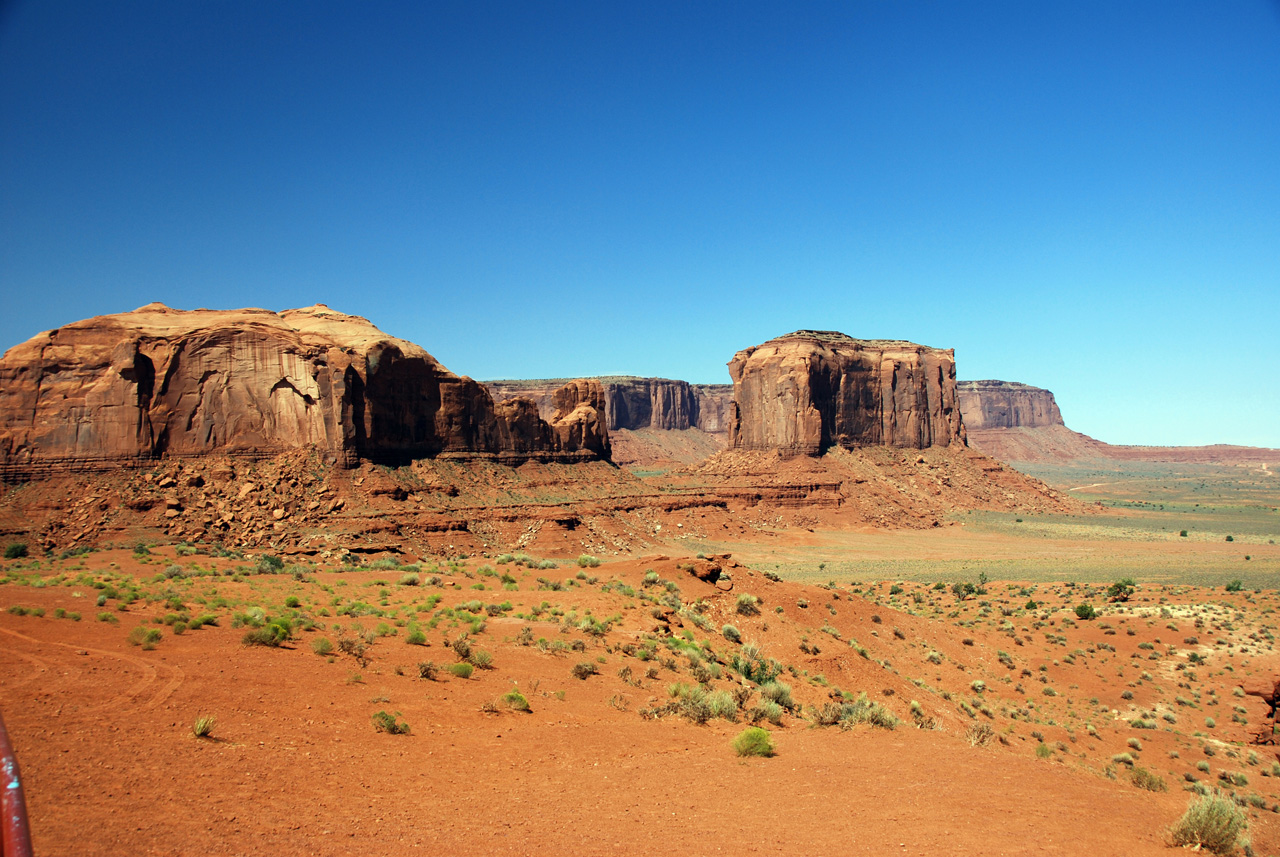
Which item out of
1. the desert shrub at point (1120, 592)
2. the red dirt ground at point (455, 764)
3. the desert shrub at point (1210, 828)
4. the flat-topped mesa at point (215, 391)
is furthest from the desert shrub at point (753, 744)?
the flat-topped mesa at point (215, 391)

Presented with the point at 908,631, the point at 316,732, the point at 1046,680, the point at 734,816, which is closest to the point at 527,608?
the point at 316,732

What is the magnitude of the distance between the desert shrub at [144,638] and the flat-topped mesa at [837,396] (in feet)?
267

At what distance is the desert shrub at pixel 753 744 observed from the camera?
12.1m

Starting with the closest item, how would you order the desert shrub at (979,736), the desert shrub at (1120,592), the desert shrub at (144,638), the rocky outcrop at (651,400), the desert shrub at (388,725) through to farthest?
the desert shrub at (388,725) < the desert shrub at (144,638) < the desert shrub at (979,736) < the desert shrub at (1120,592) < the rocky outcrop at (651,400)

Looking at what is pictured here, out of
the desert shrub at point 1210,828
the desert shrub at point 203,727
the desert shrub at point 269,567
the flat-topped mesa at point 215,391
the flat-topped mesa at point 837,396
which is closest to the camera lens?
the desert shrub at point 203,727

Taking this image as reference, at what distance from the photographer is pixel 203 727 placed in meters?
9.60

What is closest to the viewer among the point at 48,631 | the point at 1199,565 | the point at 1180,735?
the point at 48,631

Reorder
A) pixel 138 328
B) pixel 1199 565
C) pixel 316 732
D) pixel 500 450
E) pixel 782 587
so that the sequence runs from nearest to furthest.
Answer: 1. pixel 316 732
2. pixel 782 587
3. pixel 138 328
4. pixel 1199 565
5. pixel 500 450

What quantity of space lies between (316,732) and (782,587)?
2048 centimetres

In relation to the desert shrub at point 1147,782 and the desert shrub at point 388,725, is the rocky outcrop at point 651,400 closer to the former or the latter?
the desert shrub at point 1147,782

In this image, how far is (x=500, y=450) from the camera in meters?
61.8

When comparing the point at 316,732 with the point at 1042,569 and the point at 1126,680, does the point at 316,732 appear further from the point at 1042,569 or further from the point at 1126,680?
the point at 1042,569

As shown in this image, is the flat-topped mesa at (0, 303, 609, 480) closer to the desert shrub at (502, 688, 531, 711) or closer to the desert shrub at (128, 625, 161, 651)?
the desert shrub at (128, 625, 161, 651)

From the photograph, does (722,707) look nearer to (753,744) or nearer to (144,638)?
(753,744)
